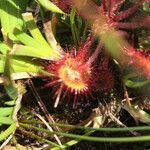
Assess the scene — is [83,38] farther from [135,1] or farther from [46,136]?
[46,136]

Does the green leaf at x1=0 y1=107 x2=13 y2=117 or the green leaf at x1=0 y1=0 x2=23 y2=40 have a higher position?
the green leaf at x1=0 y1=0 x2=23 y2=40

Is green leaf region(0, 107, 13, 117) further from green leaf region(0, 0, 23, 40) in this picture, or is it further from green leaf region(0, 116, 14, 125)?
green leaf region(0, 0, 23, 40)

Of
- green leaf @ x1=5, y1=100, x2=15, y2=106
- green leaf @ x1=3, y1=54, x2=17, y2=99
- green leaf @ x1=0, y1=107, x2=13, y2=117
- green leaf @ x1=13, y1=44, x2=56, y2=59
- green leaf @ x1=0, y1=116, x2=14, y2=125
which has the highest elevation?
green leaf @ x1=13, y1=44, x2=56, y2=59

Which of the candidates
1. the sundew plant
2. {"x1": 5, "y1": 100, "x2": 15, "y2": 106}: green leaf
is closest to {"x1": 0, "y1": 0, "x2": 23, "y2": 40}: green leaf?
the sundew plant

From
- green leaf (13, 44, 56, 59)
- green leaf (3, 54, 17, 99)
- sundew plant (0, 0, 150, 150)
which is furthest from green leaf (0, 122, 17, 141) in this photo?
green leaf (13, 44, 56, 59)

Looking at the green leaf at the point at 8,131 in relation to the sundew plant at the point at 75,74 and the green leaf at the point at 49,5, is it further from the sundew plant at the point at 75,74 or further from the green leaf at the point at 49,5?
the green leaf at the point at 49,5

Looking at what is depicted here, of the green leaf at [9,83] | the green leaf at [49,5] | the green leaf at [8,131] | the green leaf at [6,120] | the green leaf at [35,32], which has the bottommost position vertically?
the green leaf at [8,131]

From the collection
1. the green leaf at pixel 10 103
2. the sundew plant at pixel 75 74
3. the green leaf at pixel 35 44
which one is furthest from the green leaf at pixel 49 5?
the green leaf at pixel 10 103

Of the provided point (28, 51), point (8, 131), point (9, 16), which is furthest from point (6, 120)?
point (9, 16)

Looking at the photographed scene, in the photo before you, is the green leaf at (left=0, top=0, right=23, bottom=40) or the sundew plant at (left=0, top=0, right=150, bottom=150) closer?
the sundew plant at (left=0, top=0, right=150, bottom=150)
